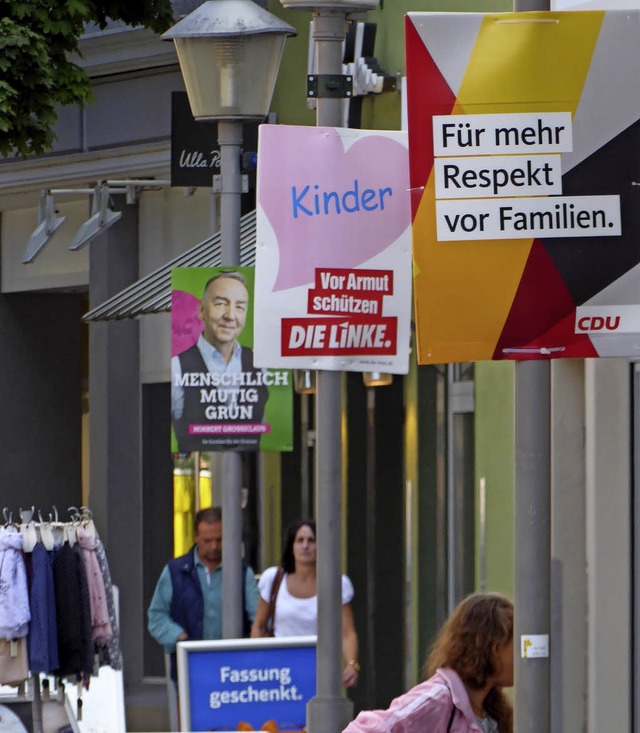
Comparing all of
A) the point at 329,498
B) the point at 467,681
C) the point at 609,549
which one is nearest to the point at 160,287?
the point at 329,498

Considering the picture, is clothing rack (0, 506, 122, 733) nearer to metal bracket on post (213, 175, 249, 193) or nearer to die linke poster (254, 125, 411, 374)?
metal bracket on post (213, 175, 249, 193)

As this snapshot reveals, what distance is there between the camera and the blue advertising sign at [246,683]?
8.91 metres

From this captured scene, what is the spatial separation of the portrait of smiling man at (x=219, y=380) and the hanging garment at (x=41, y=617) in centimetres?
135

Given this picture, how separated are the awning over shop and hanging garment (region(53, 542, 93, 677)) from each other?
6.88 ft

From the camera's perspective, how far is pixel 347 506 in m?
15.6

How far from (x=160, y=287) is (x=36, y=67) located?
6.38 ft

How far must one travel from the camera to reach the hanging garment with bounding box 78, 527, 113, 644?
13180 millimetres

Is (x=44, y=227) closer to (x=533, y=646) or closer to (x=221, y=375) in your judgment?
(x=221, y=375)

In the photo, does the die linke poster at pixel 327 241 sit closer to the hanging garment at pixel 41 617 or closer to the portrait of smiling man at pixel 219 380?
the portrait of smiling man at pixel 219 380

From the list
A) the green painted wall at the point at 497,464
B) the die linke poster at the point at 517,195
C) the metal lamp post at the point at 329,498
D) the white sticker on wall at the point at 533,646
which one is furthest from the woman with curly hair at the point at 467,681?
the green painted wall at the point at 497,464

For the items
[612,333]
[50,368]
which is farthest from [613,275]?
[50,368]

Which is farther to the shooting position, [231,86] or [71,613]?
[71,613]

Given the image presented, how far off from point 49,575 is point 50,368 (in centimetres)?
967

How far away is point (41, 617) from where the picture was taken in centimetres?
1277
